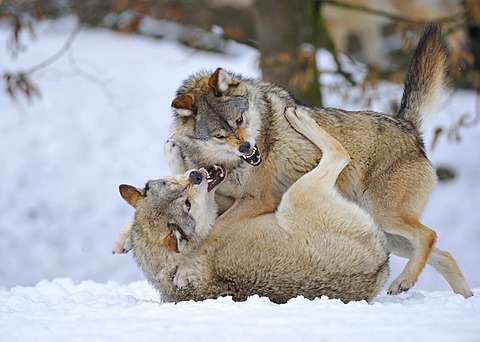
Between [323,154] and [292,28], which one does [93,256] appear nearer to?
[292,28]

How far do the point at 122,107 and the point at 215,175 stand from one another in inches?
316

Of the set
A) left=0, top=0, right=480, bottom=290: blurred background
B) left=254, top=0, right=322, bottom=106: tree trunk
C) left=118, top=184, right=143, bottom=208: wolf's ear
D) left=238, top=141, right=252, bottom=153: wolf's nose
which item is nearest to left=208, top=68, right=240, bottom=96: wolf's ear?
left=238, top=141, right=252, bottom=153: wolf's nose

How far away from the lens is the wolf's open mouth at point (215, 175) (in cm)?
608

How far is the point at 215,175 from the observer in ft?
20.1

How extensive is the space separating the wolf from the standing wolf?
0.23 metres

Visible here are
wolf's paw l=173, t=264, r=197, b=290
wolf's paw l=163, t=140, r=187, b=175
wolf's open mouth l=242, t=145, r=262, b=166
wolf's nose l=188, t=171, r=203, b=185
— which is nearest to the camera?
wolf's paw l=173, t=264, r=197, b=290

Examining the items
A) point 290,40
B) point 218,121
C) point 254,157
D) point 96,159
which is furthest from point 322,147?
point 96,159

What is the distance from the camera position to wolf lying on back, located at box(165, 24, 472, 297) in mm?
5961

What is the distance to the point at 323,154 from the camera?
5910mm

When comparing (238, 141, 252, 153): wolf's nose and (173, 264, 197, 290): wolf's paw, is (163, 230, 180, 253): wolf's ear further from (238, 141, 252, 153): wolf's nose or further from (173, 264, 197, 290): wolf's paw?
(238, 141, 252, 153): wolf's nose

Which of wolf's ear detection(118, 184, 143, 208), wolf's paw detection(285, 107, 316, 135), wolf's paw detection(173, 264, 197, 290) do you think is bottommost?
wolf's paw detection(173, 264, 197, 290)

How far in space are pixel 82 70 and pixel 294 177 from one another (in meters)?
9.24

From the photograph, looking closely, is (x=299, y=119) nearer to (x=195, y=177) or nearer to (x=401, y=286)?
(x=195, y=177)

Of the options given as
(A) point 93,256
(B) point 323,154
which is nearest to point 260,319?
(B) point 323,154
